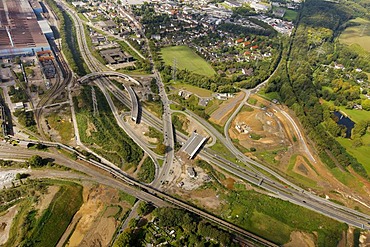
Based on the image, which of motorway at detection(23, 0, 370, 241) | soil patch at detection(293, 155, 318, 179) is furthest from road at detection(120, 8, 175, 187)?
soil patch at detection(293, 155, 318, 179)

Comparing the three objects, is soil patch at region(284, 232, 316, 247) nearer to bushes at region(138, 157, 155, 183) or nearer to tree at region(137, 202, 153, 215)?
tree at region(137, 202, 153, 215)

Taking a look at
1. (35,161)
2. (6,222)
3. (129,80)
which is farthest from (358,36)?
(6,222)

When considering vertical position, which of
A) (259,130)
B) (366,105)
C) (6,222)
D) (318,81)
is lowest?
(6,222)

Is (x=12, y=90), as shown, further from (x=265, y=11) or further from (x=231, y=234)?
(x=265, y=11)

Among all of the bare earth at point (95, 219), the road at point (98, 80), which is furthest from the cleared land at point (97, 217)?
the road at point (98, 80)

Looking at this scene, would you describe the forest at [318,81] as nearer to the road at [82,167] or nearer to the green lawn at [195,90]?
the green lawn at [195,90]

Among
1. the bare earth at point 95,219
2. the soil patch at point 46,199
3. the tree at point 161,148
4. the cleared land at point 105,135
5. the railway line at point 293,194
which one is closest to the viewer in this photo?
the bare earth at point 95,219

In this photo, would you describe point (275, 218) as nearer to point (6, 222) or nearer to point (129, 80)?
point (6, 222)
